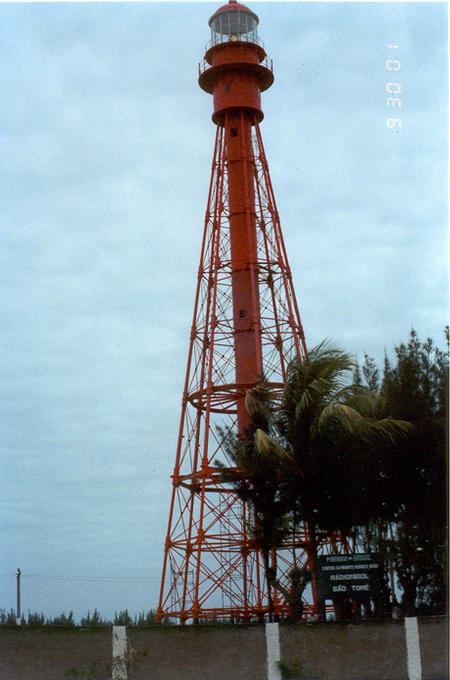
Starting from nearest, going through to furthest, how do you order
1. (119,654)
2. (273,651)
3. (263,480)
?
(119,654)
(273,651)
(263,480)

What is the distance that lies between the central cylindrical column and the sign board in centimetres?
885

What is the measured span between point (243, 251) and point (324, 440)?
10.3m

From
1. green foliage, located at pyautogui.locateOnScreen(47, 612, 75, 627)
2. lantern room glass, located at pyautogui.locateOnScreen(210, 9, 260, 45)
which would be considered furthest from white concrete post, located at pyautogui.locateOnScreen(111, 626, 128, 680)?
lantern room glass, located at pyautogui.locateOnScreen(210, 9, 260, 45)

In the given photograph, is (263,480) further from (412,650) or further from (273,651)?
(412,650)

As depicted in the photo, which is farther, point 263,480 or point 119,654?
point 263,480

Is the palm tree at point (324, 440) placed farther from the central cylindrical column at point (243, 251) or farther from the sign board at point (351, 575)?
the central cylindrical column at point (243, 251)

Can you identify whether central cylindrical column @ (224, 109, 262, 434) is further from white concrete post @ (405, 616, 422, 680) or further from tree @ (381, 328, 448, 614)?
white concrete post @ (405, 616, 422, 680)

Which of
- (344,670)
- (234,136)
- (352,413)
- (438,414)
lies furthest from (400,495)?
(234,136)

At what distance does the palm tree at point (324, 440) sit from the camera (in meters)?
23.9

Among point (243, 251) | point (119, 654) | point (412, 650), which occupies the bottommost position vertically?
point (412, 650)

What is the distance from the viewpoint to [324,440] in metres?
24.0

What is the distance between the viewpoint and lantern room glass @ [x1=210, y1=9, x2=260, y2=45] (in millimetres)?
33906

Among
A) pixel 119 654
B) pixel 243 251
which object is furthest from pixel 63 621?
pixel 243 251

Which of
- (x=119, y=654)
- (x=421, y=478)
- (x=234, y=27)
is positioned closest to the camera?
(x=119, y=654)
